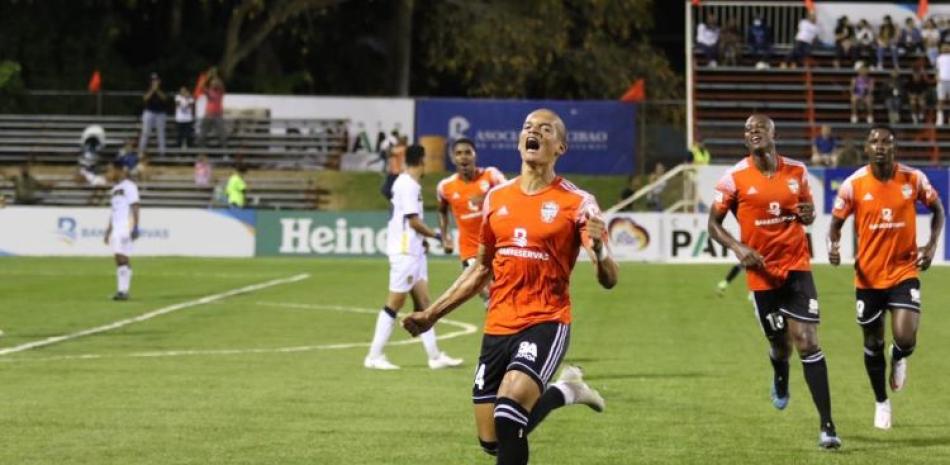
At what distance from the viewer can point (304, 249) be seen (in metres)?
45.5

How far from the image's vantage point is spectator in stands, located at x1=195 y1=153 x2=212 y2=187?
51219 millimetres

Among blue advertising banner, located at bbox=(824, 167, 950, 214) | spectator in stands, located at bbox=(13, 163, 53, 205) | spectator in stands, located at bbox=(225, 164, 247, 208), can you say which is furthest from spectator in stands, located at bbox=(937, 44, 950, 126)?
spectator in stands, located at bbox=(13, 163, 53, 205)

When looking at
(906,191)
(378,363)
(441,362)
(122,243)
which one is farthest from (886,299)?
(122,243)

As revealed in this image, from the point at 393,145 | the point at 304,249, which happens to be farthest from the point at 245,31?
the point at 304,249

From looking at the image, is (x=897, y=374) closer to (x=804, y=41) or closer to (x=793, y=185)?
(x=793, y=185)

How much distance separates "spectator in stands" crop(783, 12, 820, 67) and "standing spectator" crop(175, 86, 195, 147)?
59.0 ft

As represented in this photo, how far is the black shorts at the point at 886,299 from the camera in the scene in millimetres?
14398

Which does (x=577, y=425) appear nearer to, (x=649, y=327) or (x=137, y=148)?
(x=649, y=327)

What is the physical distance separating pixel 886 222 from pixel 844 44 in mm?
41435

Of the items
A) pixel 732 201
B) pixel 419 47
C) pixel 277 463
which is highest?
pixel 419 47

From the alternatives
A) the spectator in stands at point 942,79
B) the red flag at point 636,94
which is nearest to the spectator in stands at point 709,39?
the red flag at point 636,94

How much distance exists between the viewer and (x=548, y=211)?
33.6 ft

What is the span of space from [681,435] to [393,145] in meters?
37.9

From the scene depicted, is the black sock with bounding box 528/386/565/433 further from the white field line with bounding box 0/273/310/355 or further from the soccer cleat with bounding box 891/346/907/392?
the white field line with bounding box 0/273/310/355
